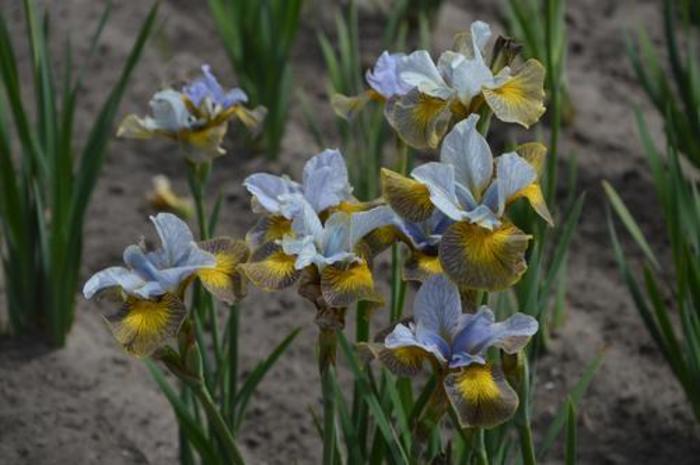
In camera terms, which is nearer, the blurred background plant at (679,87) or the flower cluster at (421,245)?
the flower cluster at (421,245)

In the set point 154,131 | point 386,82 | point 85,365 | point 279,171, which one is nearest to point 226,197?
point 279,171

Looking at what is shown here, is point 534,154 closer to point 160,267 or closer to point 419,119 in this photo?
point 419,119

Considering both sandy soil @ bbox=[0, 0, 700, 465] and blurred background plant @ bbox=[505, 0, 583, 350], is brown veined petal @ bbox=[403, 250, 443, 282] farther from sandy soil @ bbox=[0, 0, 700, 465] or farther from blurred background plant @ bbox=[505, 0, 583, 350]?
sandy soil @ bbox=[0, 0, 700, 465]

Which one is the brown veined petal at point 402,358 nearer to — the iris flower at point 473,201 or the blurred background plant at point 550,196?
the iris flower at point 473,201

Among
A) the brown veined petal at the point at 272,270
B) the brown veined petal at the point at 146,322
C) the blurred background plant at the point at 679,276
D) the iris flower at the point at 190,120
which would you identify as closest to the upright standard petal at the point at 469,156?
the brown veined petal at the point at 272,270

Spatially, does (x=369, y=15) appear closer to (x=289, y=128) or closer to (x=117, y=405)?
(x=289, y=128)

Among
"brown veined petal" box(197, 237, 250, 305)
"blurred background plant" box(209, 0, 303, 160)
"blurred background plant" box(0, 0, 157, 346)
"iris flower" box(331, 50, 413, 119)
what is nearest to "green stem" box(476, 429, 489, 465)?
"brown veined petal" box(197, 237, 250, 305)
